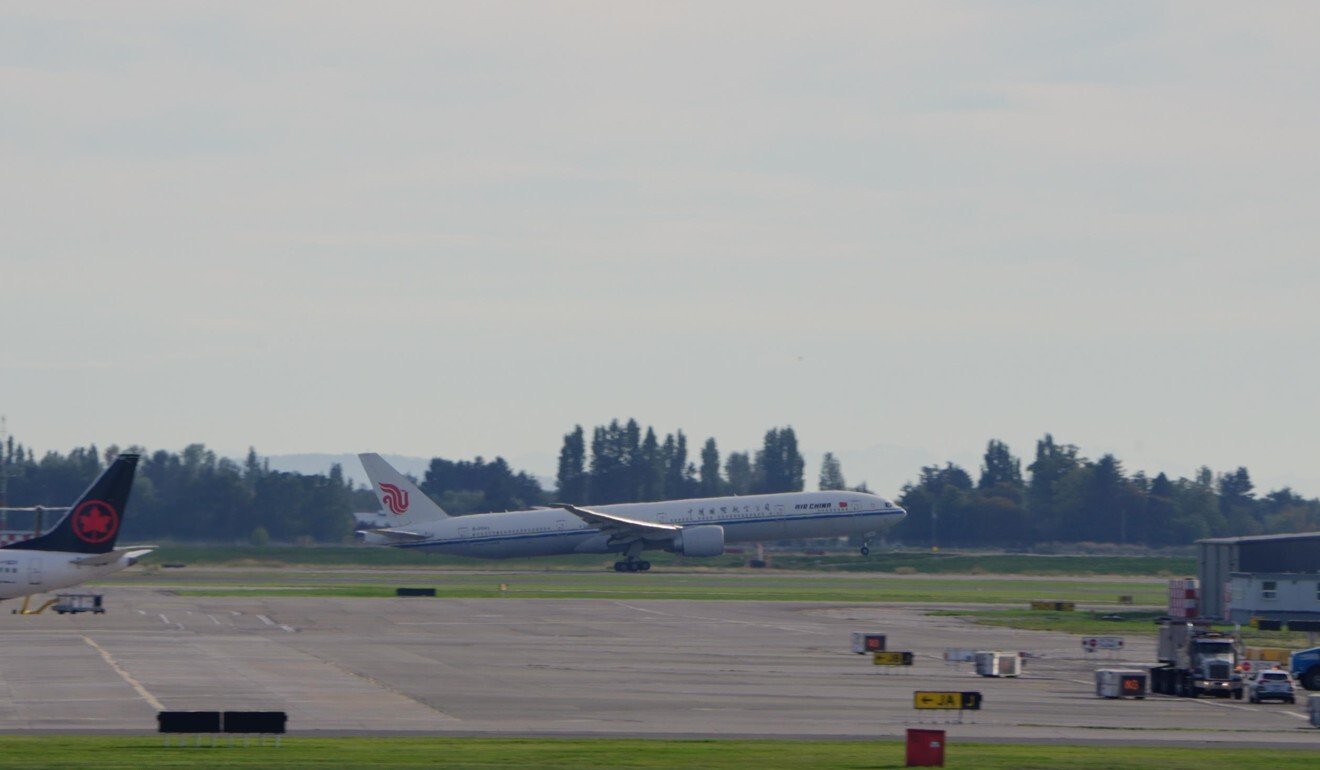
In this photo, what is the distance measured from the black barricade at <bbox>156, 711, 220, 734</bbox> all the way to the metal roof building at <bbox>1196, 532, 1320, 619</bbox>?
55403mm

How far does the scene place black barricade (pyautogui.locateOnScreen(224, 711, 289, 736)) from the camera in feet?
93.5

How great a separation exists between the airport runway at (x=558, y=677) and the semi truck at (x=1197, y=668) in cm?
111

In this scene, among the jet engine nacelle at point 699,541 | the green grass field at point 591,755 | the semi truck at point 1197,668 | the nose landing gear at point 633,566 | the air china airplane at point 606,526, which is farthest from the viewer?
the nose landing gear at point 633,566

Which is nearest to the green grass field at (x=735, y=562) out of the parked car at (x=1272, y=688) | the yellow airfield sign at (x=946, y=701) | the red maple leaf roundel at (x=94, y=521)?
the red maple leaf roundel at (x=94, y=521)

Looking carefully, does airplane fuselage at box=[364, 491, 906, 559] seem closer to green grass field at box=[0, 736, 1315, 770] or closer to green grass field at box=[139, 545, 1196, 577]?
green grass field at box=[139, 545, 1196, 577]

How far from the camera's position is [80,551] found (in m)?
51.8

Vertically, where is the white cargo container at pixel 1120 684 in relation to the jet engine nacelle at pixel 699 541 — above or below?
below

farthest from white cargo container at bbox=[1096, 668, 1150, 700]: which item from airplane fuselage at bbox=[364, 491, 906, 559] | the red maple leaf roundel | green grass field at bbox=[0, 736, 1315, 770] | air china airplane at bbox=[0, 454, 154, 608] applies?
airplane fuselage at bbox=[364, 491, 906, 559]

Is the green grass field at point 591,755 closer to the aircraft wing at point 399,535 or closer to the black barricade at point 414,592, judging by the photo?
the black barricade at point 414,592

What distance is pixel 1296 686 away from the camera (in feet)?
151

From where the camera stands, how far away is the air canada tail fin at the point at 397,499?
3957 inches

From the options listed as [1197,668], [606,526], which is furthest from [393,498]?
[1197,668]

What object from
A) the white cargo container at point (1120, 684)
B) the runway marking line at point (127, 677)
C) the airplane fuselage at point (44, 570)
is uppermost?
the airplane fuselage at point (44, 570)

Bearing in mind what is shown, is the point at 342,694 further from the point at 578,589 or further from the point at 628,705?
the point at 578,589
